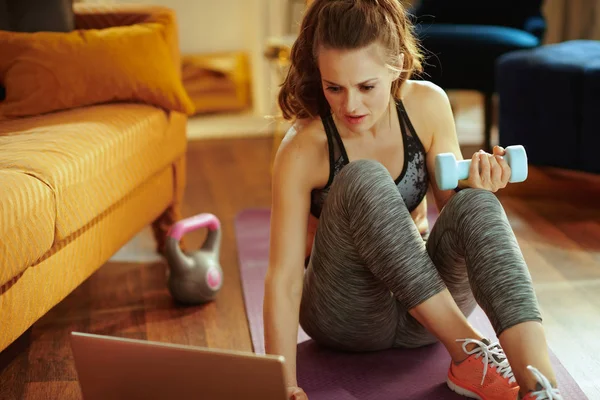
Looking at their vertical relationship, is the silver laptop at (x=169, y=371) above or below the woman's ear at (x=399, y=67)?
below

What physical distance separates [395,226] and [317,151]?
248mm

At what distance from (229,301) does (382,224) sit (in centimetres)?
81

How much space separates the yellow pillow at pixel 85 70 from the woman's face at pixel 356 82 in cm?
96

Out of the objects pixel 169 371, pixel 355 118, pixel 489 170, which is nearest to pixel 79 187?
pixel 355 118

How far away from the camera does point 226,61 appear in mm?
4266

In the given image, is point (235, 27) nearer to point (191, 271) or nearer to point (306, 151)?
point (191, 271)

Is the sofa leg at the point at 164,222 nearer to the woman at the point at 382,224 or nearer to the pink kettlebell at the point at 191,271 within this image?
the pink kettlebell at the point at 191,271

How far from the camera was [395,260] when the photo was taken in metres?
1.38

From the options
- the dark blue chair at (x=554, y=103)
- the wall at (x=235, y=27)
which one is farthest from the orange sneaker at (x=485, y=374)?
the wall at (x=235, y=27)

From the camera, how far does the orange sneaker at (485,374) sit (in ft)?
4.48

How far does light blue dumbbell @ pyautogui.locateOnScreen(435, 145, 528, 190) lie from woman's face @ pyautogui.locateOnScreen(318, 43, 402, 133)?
6.2 inches

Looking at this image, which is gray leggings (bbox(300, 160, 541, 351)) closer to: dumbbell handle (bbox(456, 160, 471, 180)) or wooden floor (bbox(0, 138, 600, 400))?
dumbbell handle (bbox(456, 160, 471, 180))

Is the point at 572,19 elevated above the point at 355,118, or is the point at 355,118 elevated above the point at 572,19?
the point at 355,118

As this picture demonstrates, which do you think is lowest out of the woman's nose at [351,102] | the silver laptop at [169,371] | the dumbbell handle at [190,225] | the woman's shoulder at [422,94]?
the dumbbell handle at [190,225]
